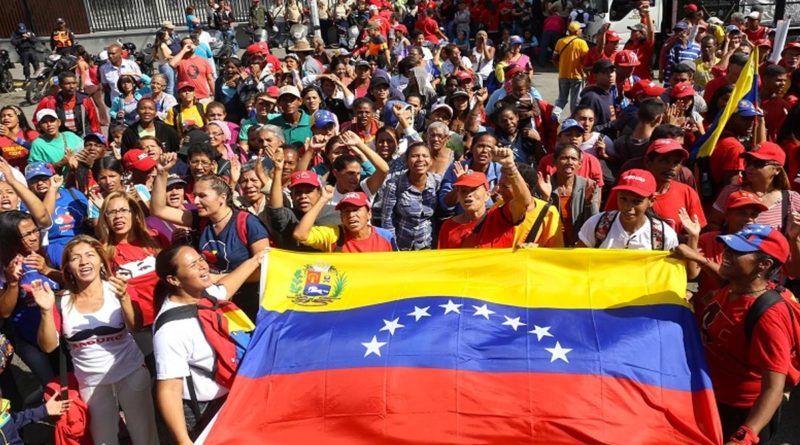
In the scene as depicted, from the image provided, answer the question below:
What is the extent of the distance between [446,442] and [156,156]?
183 inches

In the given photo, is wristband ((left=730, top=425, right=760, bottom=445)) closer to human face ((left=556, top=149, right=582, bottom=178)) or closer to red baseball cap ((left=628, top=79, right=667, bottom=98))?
human face ((left=556, top=149, right=582, bottom=178))

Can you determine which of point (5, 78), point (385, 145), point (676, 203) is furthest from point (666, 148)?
point (5, 78)

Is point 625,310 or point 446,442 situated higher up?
point 625,310

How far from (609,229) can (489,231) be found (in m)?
0.81

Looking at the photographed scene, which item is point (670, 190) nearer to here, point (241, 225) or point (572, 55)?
point (241, 225)

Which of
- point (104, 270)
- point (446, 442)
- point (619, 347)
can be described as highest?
point (104, 270)

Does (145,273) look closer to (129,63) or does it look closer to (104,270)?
(104,270)

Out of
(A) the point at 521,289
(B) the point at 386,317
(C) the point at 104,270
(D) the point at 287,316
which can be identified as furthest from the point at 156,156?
(A) the point at 521,289

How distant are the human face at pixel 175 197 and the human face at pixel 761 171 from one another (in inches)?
171

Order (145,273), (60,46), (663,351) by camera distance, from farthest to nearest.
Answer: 1. (60,46)
2. (145,273)
3. (663,351)

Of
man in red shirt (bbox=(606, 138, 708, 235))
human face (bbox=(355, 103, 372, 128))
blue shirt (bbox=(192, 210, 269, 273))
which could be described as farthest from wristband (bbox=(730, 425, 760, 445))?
human face (bbox=(355, 103, 372, 128))

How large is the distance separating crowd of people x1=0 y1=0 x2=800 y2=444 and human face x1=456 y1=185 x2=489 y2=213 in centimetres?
2

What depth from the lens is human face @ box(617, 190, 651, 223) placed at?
4508 mm

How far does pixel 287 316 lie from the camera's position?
4547 millimetres
